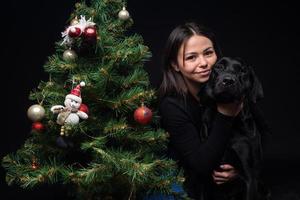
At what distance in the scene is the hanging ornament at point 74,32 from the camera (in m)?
2.41

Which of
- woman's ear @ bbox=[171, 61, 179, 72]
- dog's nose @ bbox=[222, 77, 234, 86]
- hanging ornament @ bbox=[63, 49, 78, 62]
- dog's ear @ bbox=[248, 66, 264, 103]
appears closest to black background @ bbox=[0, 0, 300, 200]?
woman's ear @ bbox=[171, 61, 179, 72]

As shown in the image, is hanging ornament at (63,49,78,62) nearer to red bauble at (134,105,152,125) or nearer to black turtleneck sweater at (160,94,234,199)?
red bauble at (134,105,152,125)

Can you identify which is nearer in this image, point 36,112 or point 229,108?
point 36,112

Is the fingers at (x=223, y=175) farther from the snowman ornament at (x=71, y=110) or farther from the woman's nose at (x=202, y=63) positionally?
the snowman ornament at (x=71, y=110)

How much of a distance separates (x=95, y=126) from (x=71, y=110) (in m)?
0.16

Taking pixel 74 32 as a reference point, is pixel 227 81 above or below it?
below

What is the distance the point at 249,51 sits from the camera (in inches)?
163

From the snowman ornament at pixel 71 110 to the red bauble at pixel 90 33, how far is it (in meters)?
0.23

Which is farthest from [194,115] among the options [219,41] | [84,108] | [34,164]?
[219,41]

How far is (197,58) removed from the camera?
113 inches

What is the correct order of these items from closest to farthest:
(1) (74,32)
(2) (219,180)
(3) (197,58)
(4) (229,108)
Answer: (1) (74,32), (4) (229,108), (2) (219,180), (3) (197,58)

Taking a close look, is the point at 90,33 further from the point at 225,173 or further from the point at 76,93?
the point at 225,173

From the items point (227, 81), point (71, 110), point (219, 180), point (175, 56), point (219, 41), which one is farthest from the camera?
point (219, 41)

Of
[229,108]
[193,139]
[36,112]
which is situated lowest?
[193,139]
